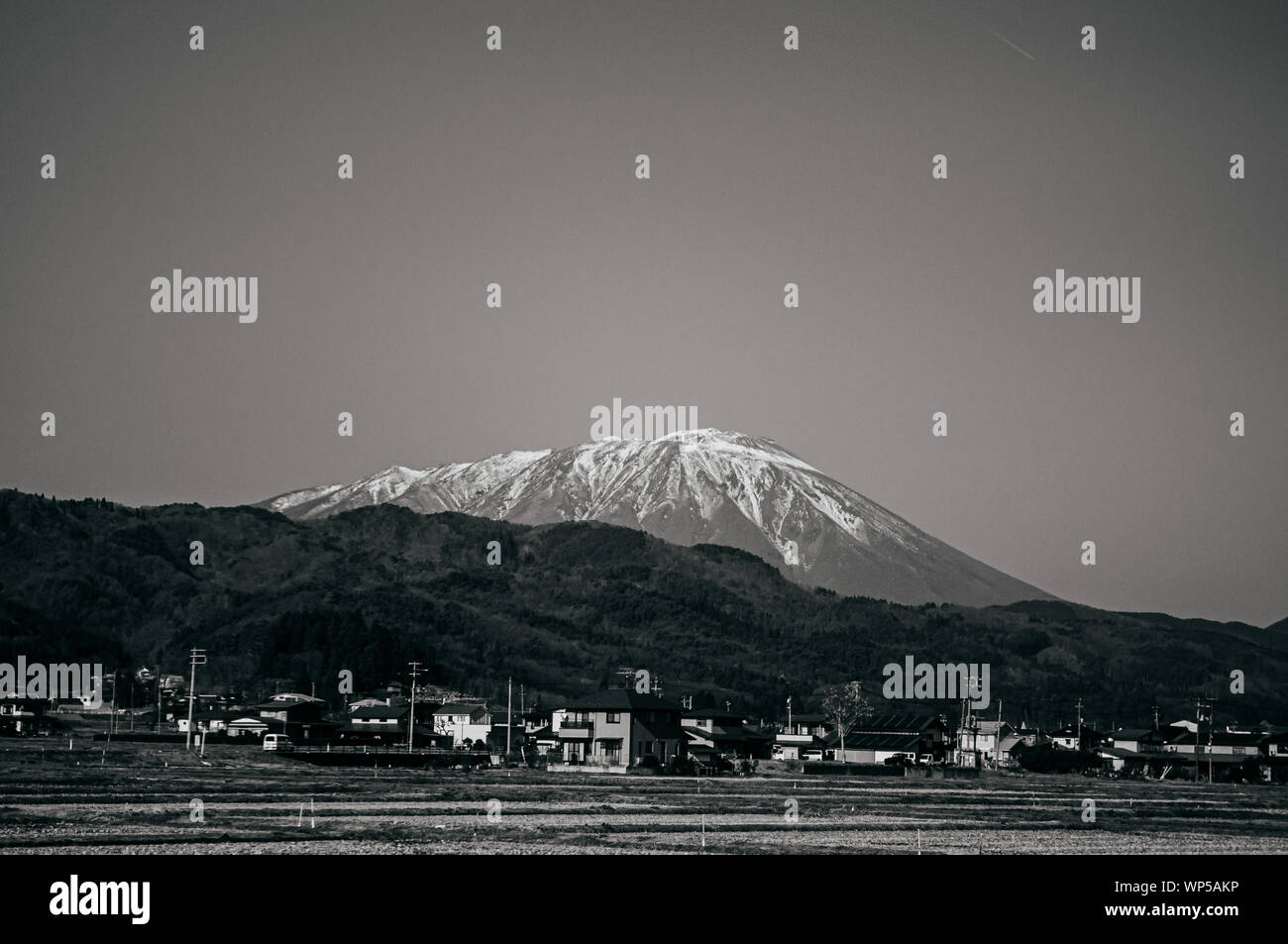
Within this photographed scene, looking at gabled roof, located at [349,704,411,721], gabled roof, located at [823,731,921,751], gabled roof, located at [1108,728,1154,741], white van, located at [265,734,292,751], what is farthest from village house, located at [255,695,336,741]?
gabled roof, located at [1108,728,1154,741]

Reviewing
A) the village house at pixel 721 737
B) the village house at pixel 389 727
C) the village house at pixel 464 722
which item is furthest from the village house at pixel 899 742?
the village house at pixel 464 722

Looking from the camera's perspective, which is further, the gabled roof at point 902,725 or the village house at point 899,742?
the gabled roof at point 902,725

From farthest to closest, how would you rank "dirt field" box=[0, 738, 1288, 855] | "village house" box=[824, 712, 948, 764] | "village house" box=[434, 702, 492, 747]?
"village house" box=[434, 702, 492, 747] → "village house" box=[824, 712, 948, 764] → "dirt field" box=[0, 738, 1288, 855]

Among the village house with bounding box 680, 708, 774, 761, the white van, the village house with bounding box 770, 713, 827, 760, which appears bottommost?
the village house with bounding box 770, 713, 827, 760

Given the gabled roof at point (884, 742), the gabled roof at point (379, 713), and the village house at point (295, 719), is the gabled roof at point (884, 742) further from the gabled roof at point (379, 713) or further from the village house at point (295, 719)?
the village house at point (295, 719)

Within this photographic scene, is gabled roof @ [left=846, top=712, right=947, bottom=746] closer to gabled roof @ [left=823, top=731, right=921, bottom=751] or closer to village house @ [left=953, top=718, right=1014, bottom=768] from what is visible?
gabled roof @ [left=823, top=731, right=921, bottom=751]
